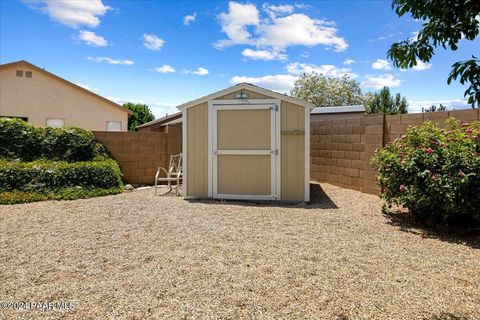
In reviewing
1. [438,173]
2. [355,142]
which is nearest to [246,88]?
[355,142]

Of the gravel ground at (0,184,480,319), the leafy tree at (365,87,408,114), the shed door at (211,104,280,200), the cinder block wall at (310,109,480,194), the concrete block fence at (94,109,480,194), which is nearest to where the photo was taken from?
the gravel ground at (0,184,480,319)

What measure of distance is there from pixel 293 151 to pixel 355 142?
6.32 ft

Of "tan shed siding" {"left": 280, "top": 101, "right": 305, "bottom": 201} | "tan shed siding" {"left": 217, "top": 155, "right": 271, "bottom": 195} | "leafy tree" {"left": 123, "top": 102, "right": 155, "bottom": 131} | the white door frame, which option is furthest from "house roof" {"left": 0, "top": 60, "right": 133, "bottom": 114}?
"tan shed siding" {"left": 280, "top": 101, "right": 305, "bottom": 201}

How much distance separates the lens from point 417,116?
5.71m

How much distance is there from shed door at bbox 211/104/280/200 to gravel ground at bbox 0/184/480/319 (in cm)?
121

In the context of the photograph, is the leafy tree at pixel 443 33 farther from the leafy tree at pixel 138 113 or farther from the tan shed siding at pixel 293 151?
the leafy tree at pixel 138 113

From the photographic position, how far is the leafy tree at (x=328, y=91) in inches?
1066

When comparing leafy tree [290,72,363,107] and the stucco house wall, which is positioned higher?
leafy tree [290,72,363,107]

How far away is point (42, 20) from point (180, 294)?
1057 cm

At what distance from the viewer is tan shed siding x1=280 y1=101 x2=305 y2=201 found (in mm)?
6199

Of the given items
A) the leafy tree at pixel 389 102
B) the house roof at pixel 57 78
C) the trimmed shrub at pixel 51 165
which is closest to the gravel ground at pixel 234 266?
the trimmed shrub at pixel 51 165

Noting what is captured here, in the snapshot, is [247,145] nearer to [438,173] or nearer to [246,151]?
[246,151]

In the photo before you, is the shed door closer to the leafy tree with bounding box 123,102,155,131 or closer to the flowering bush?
the flowering bush

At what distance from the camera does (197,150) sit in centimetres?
655
